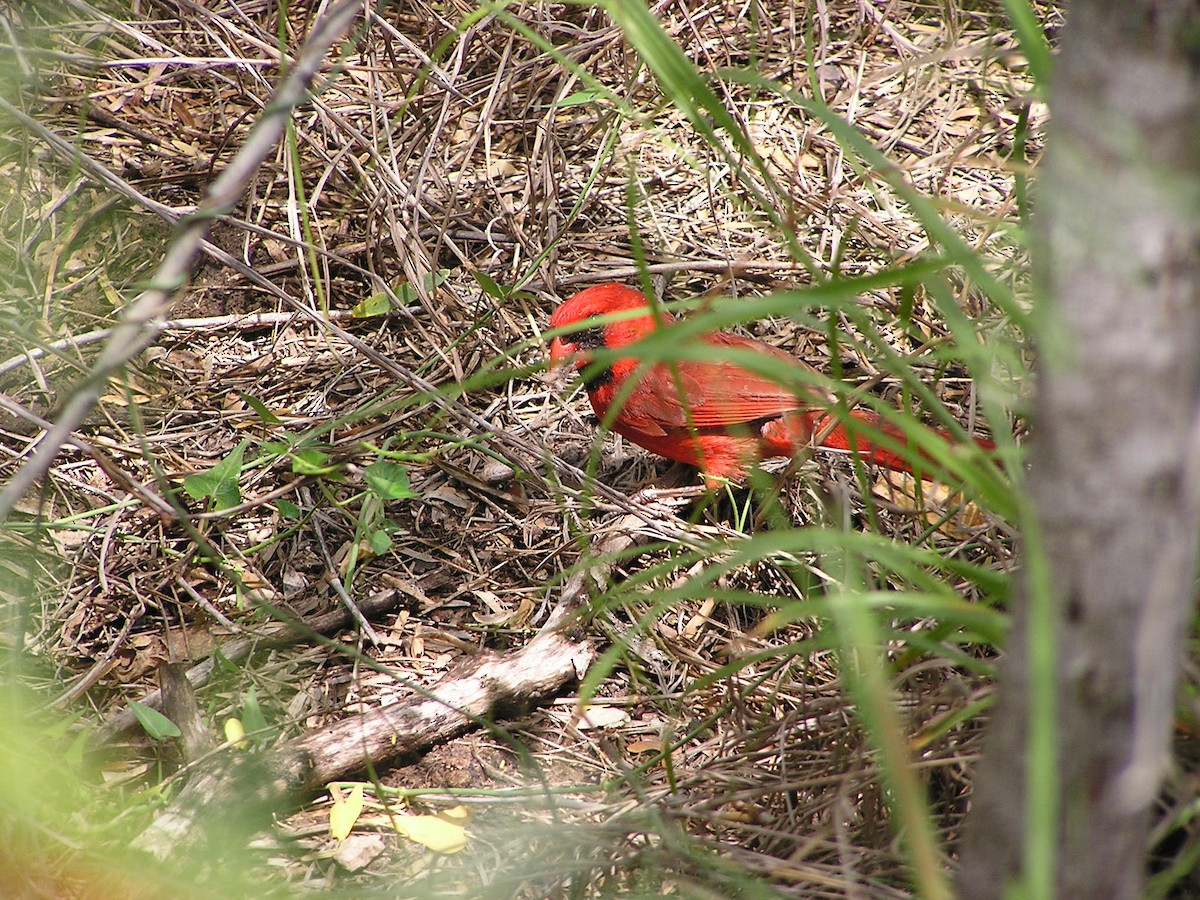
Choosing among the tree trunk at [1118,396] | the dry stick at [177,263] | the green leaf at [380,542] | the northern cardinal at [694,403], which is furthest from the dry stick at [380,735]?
the tree trunk at [1118,396]

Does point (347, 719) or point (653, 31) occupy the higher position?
point (653, 31)

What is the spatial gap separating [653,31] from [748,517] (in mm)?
2185

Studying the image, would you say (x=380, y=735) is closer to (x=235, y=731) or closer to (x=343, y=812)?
(x=343, y=812)

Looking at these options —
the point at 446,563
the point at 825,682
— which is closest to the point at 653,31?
the point at 825,682

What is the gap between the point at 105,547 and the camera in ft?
9.78

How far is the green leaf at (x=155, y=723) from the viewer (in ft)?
7.97

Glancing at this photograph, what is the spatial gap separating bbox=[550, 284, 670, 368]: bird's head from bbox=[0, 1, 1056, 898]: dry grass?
217 millimetres

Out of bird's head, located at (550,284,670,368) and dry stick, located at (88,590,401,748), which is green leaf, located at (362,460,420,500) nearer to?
dry stick, located at (88,590,401,748)

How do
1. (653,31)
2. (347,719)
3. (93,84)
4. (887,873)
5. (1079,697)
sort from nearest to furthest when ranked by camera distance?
(1079,697)
(653,31)
(887,873)
(347,719)
(93,84)

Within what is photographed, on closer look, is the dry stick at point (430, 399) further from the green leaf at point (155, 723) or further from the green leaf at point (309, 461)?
the green leaf at point (155, 723)

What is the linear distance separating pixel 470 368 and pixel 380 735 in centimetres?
140

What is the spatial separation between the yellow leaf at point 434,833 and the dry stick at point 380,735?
0.66 ft

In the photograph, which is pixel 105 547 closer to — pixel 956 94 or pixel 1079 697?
pixel 1079 697

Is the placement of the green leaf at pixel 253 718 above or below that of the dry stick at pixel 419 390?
below
